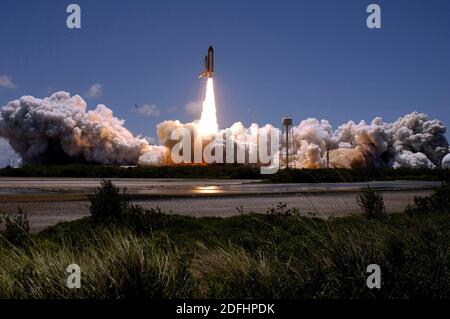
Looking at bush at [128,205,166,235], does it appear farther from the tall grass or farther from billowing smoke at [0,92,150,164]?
billowing smoke at [0,92,150,164]

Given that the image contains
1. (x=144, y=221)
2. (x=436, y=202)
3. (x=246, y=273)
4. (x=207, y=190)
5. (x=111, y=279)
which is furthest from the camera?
(x=207, y=190)

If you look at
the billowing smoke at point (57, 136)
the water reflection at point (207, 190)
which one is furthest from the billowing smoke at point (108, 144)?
the water reflection at point (207, 190)

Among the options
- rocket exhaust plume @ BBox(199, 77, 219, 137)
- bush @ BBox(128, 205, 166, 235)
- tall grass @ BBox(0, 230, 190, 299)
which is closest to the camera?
tall grass @ BBox(0, 230, 190, 299)

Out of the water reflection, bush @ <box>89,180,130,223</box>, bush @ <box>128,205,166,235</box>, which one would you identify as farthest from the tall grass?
the water reflection

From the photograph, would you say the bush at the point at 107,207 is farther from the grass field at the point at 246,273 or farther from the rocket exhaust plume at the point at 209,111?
the rocket exhaust plume at the point at 209,111

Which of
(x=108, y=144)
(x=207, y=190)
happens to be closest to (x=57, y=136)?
(x=108, y=144)

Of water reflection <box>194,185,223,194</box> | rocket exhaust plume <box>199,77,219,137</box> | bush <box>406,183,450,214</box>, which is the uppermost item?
rocket exhaust plume <box>199,77,219,137</box>

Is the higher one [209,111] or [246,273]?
[209,111]

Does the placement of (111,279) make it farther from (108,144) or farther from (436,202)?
(108,144)

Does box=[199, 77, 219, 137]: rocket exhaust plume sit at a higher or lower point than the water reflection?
higher

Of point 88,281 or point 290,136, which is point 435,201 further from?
point 290,136

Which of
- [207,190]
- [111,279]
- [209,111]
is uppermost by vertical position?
[209,111]

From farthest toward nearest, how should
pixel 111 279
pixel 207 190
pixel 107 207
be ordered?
pixel 207 190
pixel 107 207
pixel 111 279
